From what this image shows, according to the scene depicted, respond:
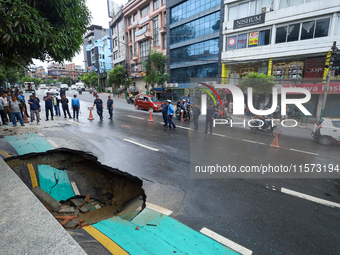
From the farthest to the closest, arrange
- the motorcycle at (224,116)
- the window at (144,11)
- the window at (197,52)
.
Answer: the window at (144,11) → the window at (197,52) → the motorcycle at (224,116)

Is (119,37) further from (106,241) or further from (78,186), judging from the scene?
(106,241)

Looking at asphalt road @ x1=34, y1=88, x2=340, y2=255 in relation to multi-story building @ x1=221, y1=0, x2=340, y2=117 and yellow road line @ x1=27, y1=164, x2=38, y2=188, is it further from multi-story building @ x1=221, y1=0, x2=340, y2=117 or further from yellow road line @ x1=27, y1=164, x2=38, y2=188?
multi-story building @ x1=221, y1=0, x2=340, y2=117

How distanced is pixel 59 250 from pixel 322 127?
929 cm

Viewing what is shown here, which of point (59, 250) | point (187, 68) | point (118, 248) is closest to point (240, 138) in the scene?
point (118, 248)

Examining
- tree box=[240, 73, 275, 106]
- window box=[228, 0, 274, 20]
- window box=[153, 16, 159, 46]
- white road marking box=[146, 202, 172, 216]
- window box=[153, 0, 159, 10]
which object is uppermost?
window box=[153, 0, 159, 10]

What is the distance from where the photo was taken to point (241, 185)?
4680 mm

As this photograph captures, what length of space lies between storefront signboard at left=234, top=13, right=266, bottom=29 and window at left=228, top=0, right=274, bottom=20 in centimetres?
54

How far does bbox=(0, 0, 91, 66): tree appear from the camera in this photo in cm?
396

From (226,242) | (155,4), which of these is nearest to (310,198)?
(226,242)

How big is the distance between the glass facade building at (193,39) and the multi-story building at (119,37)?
18778mm

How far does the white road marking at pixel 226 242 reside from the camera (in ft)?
9.04

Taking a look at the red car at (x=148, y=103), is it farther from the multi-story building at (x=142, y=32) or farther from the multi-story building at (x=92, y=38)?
the multi-story building at (x=92, y=38)

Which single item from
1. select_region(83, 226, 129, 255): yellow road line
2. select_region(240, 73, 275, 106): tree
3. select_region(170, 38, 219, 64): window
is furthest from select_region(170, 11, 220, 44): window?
select_region(83, 226, 129, 255): yellow road line

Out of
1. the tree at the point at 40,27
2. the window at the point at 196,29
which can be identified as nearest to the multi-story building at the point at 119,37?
the window at the point at 196,29
